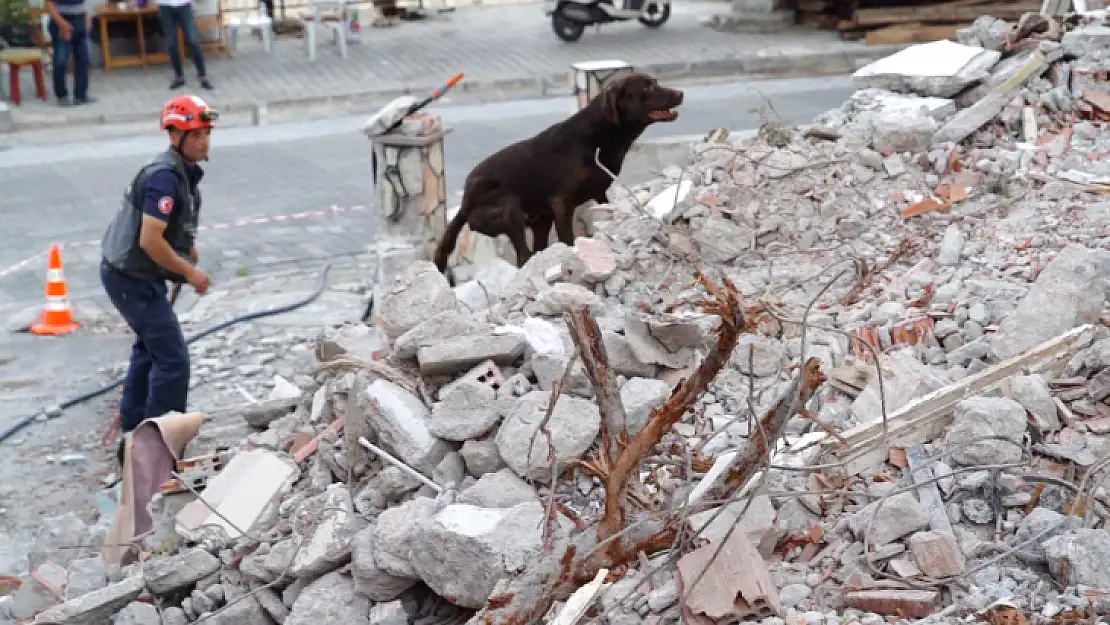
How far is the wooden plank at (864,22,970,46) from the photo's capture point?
660 inches

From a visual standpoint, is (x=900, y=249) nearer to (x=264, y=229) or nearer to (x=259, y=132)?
(x=264, y=229)

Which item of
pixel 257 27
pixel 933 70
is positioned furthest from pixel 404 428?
pixel 257 27

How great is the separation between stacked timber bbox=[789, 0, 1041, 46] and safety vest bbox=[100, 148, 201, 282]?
12.1 m

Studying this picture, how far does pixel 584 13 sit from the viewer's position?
1664 cm

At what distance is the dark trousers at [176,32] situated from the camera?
14.6 metres

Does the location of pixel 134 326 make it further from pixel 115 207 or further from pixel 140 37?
pixel 140 37

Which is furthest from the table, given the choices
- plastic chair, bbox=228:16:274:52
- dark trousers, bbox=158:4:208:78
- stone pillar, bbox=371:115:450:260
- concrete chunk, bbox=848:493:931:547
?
concrete chunk, bbox=848:493:931:547

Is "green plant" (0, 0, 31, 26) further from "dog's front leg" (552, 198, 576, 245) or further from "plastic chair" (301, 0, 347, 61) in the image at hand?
"dog's front leg" (552, 198, 576, 245)

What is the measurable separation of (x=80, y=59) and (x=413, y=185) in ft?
24.1

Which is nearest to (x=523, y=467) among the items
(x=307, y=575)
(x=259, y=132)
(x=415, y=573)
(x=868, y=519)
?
(x=415, y=573)

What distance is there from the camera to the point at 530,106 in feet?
47.3

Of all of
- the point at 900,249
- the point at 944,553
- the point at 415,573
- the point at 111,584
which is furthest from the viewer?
the point at 900,249

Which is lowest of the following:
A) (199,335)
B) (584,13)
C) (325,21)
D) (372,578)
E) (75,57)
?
(199,335)

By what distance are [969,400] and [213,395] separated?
4.48 metres
